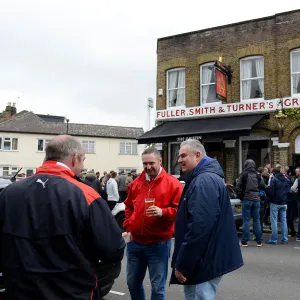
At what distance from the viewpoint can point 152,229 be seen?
396cm

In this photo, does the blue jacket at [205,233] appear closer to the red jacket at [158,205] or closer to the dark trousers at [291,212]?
the red jacket at [158,205]

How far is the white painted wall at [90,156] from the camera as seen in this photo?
132ft

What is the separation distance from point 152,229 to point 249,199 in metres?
5.90

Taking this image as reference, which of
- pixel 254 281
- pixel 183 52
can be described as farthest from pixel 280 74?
pixel 254 281

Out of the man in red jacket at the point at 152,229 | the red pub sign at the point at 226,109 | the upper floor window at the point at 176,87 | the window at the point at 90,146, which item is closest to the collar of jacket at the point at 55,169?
the man in red jacket at the point at 152,229

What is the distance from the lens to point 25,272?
7.06ft

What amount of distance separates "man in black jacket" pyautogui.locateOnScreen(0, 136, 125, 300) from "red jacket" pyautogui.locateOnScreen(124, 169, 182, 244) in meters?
1.61

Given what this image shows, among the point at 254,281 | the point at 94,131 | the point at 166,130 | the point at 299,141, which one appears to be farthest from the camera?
the point at 94,131

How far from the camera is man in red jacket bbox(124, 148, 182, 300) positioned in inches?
154

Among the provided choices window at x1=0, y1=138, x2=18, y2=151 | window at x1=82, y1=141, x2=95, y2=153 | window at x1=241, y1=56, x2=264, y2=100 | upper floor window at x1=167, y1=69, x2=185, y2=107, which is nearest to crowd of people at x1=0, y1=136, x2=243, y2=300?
window at x1=241, y1=56, x2=264, y2=100

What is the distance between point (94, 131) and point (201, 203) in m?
42.3

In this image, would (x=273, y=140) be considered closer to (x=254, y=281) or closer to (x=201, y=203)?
(x=254, y=281)

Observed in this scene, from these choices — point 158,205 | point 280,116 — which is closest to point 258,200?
point 158,205

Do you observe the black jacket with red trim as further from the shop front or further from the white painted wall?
the white painted wall
